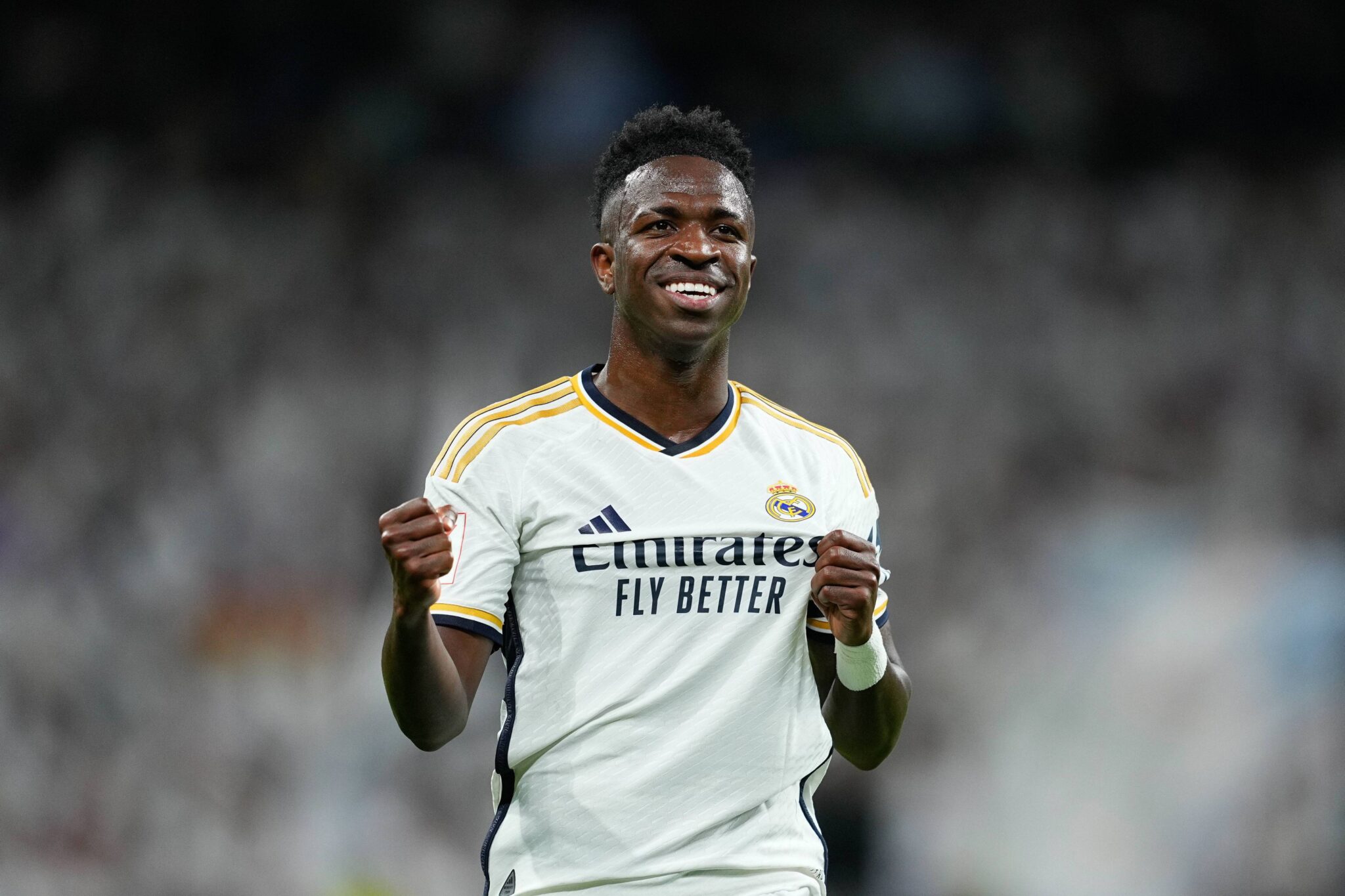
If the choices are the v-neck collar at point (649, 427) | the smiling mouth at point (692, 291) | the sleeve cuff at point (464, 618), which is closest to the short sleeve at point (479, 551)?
the sleeve cuff at point (464, 618)

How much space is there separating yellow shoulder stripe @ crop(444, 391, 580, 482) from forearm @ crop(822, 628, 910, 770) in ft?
2.52

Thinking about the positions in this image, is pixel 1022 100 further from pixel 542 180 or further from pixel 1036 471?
pixel 542 180

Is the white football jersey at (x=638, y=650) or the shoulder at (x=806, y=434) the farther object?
the shoulder at (x=806, y=434)

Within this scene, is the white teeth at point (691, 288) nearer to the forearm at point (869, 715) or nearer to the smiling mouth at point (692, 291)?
the smiling mouth at point (692, 291)

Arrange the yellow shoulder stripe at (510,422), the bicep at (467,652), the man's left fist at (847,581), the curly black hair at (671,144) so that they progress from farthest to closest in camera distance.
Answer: the curly black hair at (671,144) < the yellow shoulder stripe at (510,422) < the bicep at (467,652) < the man's left fist at (847,581)

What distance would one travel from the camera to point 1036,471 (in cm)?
684

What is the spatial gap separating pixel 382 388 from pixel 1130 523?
390cm

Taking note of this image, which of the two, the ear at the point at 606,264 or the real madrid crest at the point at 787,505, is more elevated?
the ear at the point at 606,264

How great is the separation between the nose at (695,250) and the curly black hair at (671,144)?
0.23m

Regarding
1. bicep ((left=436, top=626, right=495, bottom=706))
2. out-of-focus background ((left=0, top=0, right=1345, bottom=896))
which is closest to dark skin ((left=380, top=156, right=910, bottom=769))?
bicep ((left=436, top=626, right=495, bottom=706))

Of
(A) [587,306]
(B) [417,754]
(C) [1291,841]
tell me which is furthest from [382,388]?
(C) [1291,841]

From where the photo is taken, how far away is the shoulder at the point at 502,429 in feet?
8.50

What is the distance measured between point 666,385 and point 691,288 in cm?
21

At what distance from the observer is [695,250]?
265cm
